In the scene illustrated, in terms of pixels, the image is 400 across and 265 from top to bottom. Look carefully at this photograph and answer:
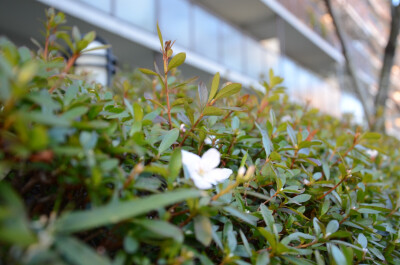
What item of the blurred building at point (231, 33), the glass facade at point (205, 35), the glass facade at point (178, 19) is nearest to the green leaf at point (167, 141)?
the blurred building at point (231, 33)

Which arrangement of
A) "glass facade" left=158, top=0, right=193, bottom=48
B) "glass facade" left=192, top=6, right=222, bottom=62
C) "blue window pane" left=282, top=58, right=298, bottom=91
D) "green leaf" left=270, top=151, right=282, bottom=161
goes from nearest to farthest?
"green leaf" left=270, top=151, right=282, bottom=161, "glass facade" left=158, top=0, right=193, bottom=48, "glass facade" left=192, top=6, right=222, bottom=62, "blue window pane" left=282, top=58, right=298, bottom=91

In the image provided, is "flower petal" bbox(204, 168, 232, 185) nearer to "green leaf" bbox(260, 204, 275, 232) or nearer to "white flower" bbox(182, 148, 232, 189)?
"white flower" bbox(182, 148, 232, 189)

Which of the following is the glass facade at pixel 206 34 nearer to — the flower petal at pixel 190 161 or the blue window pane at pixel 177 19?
the blue window pane at pixel 177 19

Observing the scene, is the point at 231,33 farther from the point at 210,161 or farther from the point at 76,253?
the point at 76,253

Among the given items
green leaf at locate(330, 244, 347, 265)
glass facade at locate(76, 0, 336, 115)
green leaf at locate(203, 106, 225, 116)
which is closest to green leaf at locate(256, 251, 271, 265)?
green leaf at locate(330, 244, 347, 265)

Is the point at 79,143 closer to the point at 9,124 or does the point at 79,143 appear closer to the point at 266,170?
the point at 9,124

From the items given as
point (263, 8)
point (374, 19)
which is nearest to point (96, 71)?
point (263, 8)
